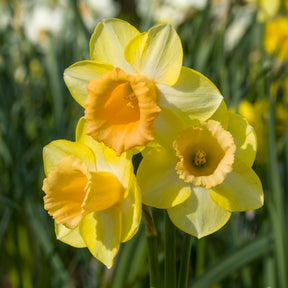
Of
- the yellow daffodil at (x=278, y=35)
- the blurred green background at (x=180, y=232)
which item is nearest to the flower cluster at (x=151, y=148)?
the blurred green background at (x=180, y=232)

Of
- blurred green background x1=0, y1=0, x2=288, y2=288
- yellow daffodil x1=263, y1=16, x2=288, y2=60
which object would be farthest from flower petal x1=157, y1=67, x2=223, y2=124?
yellow daffodil x1=263, y1=16, x2=288, y2=60

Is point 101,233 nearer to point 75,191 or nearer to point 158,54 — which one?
point 75,191

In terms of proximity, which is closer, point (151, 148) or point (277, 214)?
point (151, 148)

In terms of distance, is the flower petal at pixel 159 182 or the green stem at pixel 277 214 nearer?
the flower petal at pixel 159 182

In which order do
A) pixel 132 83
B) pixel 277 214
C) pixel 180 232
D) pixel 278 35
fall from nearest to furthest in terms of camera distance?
pixel 132 83, pixel 277 214, pixel 180 232, pixel 278 35

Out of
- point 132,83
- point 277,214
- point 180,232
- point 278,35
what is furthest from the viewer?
point 278,35

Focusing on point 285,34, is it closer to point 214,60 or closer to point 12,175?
point 214,60

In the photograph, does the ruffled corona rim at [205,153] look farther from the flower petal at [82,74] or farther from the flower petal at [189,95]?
the flower petal at [82,74]

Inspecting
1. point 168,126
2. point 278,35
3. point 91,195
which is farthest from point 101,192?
point 278,35

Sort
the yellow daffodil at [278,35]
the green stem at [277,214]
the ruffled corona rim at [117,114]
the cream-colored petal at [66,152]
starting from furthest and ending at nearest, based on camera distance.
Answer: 1. the yellow daffodil at [278,35]
2. the green stem at [277,214]
3. the cream-colored petal at [66,152]
4. the ruffled corona rim at [117,114]
